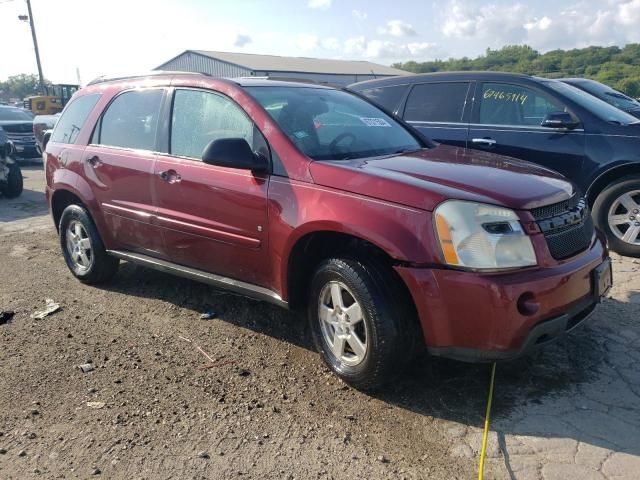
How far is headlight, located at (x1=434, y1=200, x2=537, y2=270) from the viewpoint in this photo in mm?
2742

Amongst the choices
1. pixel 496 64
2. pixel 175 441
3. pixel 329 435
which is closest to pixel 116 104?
pixel 175 441

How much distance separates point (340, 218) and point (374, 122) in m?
1.38

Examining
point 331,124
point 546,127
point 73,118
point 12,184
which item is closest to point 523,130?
point 546,127

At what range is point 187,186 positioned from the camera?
12.8ft

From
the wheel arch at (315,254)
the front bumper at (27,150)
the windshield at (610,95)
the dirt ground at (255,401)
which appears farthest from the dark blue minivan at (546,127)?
the front bumper at (27,150)

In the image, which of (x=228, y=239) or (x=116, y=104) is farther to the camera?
(x=116, y=104)

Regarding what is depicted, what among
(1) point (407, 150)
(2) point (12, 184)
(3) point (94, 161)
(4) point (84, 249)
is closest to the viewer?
(1) point (407, 150)

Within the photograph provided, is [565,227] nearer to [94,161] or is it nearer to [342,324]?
[342,324]

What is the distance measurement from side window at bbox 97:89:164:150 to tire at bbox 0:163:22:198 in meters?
6.33

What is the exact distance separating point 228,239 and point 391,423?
154 cm

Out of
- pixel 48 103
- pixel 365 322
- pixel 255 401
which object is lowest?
pixel 48 103

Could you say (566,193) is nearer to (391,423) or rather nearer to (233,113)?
(391,423)

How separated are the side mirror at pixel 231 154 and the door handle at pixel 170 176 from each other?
59 cm

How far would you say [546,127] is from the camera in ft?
18.9
